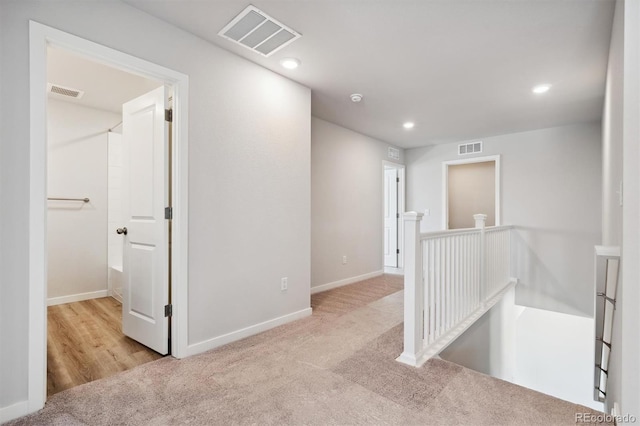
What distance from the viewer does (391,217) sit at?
624cm

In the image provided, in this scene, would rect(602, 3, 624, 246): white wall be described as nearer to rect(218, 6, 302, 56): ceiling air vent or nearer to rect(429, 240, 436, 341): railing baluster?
rect(429, 240, 436, 341): railing baluster

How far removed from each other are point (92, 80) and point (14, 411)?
9.77 feet

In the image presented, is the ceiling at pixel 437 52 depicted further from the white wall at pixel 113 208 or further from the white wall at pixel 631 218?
the white wall at pixel 113 208

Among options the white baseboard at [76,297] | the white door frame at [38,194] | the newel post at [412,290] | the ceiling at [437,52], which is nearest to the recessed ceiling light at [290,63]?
the ceiling at [437,52]

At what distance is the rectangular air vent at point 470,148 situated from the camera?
5281mm

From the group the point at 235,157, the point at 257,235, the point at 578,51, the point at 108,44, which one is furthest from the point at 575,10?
the point at 108,44

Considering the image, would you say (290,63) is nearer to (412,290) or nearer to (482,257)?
(412,290)

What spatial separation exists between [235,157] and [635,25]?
2.44 m

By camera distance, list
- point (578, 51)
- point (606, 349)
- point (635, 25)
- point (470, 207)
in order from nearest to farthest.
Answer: point (635, 25), point (606, 349), point (578, 51), point (470, 207)

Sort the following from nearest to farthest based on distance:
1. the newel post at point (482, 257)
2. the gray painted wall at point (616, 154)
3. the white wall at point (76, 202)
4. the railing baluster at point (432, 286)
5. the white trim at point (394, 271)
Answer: the gray painted wall at point (616, 154) < the railing baluster at point (432, 286) < the newel post at point (482, 257) < the white wall at point (76, 202) < the white trim at point (394, 271)

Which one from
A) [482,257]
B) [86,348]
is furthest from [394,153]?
[86,348]

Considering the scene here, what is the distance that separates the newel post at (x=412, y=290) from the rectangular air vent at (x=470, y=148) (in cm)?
380

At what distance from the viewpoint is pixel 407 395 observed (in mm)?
1827

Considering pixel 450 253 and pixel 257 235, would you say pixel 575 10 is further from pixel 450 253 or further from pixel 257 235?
pixel 257 235
